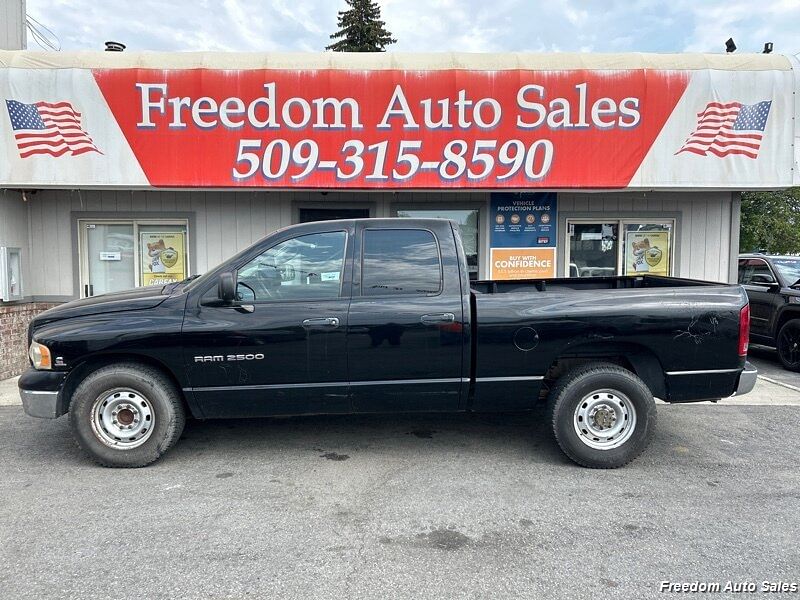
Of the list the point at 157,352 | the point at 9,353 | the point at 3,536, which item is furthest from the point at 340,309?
the point at 9,353

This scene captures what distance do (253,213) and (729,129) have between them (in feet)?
24.2

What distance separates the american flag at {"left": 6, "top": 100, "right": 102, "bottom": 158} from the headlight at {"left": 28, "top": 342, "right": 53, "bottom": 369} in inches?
174

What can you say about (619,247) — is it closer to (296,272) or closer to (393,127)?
(393,127)

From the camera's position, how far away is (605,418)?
424cm

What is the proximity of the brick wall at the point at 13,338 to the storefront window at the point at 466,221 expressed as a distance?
5.99 m

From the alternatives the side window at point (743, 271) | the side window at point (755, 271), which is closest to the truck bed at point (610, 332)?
the side window at point (755, 271)

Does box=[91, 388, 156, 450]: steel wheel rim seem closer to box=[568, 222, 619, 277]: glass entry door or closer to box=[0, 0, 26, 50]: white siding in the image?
box=[568, 222, 619, 277]: glass entry door

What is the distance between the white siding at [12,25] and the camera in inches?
324

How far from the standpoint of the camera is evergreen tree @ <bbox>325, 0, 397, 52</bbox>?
28750 mm

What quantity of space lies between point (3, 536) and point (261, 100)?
6.04m

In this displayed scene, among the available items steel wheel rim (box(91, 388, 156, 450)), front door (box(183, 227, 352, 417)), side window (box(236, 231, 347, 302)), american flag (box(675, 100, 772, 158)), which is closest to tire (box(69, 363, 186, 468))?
steel wheel rim (box(91, 388, 156, 450))

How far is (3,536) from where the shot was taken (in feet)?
10.6

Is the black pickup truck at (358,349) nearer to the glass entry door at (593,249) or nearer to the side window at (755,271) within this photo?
the glass entry door at (593,249)

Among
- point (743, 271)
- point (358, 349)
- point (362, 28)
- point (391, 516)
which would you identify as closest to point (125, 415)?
point (358, 349)
